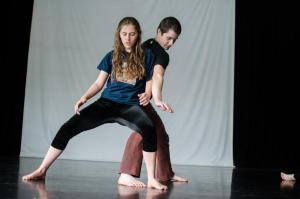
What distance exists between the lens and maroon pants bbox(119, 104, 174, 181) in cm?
322

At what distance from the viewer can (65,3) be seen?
6520 mm

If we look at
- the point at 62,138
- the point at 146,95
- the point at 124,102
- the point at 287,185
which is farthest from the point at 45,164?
the point at 287,185

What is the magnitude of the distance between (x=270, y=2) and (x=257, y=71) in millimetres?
826

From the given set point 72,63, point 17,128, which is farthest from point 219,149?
point 17,128

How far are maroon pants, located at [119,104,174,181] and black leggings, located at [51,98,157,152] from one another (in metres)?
0.31

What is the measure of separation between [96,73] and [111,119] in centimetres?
359

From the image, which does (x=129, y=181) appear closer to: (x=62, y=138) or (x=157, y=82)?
(x=62, y=138)

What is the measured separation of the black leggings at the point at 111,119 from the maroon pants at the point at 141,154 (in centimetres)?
31

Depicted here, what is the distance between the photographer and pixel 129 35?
2973mm

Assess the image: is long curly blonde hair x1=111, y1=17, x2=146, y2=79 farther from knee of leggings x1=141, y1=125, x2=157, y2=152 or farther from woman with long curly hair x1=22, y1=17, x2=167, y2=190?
knee of leggings x1=141, y1=125, x2=157, y2=152

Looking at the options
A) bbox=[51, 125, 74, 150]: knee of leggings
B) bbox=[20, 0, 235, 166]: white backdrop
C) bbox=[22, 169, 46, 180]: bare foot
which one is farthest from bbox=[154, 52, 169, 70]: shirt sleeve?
bbox=[20, 0, 235, 166]: white backdrop

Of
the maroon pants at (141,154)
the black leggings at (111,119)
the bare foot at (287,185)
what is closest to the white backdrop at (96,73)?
the bare foot at (287,185)

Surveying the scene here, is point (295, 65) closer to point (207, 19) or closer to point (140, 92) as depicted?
point (207, 19)

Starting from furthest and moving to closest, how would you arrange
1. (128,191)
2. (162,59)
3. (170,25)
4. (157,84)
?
(170,25) → (162,59) → (157,84) → (128,191)
